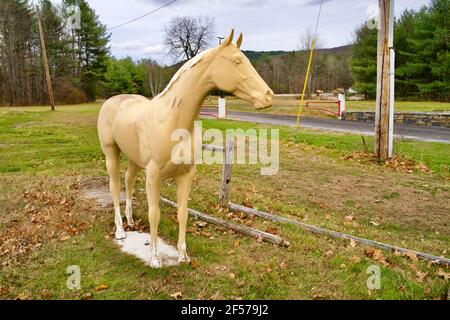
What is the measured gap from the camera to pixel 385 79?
971cm

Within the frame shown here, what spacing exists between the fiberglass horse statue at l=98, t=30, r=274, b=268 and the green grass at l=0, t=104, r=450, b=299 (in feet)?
2.00

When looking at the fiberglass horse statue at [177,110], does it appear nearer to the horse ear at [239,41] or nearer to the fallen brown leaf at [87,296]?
the horse ear at [239,41]

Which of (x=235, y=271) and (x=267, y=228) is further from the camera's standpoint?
(x=267, y=228)

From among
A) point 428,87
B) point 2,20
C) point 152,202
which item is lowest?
point 152,202

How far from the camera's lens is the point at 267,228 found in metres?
5.52

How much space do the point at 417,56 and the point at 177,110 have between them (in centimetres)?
A: 3436

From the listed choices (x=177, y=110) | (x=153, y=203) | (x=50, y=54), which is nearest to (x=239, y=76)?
(x=177, y=110)

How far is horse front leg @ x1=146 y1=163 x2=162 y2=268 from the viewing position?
3.86 metres

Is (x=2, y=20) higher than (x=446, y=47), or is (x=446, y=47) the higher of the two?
(x=2, y=20)

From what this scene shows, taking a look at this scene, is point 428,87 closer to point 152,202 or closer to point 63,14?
point 152,202

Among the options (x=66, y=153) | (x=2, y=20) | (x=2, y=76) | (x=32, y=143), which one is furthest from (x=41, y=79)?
(x=66, y=153)

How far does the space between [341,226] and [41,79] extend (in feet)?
153

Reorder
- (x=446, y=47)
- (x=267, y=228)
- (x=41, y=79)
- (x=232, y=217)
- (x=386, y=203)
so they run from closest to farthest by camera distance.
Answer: (x=267, y=228)
(x=232, y=217)
(x=386, y=203)
(x=446, y=47)
(x=41, y=79)

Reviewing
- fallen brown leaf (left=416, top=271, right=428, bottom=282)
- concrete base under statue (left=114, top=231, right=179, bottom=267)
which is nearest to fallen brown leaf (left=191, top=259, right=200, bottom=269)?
concrete base under statue (left=114, top=231, right=179, bottom=267)
